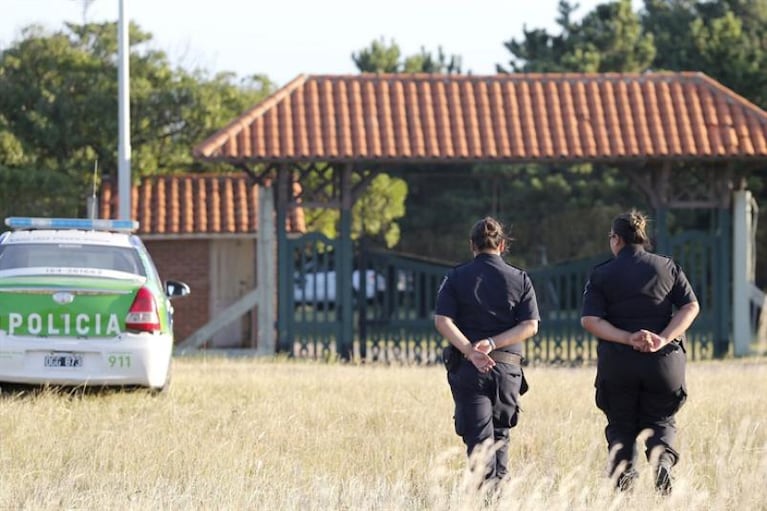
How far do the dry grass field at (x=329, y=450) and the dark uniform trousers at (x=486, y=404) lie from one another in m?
0.17

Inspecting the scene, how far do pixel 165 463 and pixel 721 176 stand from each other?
1438 cm

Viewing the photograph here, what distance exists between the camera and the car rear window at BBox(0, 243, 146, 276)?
1397cm

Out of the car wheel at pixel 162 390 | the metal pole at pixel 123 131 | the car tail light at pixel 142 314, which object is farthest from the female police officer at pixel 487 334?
the metal pole at pixel 123 131

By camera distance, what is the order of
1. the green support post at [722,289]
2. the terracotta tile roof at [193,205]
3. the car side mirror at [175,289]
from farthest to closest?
the terracotta tile roof at [193,205], the green support post at [722,289], the car side mirror at [175,289]

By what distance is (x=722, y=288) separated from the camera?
22.7m

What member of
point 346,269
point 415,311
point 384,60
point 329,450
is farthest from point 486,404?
point 384,60

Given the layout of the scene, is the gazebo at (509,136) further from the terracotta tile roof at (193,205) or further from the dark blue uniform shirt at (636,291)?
the dark blue uniform shirt at (636,291)

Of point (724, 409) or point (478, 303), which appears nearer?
point (478, 303)

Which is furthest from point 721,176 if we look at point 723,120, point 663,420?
point 663,420

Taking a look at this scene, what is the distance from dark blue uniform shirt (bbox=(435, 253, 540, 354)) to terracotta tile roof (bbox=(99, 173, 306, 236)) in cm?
1589

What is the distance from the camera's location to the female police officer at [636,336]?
9406 millimetres

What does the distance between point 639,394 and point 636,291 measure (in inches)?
25.2

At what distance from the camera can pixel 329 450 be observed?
37.2 ft

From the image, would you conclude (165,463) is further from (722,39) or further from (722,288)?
(722,39)
